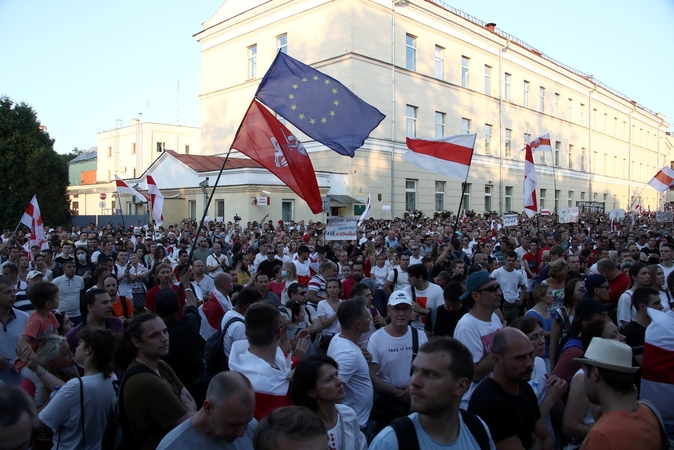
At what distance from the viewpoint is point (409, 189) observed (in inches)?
1353

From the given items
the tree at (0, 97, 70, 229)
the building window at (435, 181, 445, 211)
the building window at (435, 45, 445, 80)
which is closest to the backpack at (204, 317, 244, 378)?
the tree at (0, 97, 70, 229)

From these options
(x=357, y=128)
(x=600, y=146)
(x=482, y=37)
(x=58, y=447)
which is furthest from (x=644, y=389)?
(x=600, y=146)

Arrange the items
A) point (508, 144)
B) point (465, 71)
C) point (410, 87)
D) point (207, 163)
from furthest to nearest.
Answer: point (508, 144) < point (465, 71) < point (410, 87) < point (207, 163)

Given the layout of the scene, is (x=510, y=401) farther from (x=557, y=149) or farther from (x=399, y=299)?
(x=557, y=149)

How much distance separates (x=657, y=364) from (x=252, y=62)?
3532cm

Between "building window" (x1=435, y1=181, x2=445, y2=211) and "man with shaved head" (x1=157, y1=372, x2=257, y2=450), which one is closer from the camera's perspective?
"man with shaved head" (x1=157, y1=372, x2=257, y2=450)

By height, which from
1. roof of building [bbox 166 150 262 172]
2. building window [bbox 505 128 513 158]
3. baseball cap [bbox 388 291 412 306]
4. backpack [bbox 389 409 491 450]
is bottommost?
backpack [bbox 389 409 491 450]

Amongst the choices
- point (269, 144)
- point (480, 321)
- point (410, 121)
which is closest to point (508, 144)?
point (410, 121)

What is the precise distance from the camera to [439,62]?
36125 mm

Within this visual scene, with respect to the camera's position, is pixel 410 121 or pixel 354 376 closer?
pixel 354 376

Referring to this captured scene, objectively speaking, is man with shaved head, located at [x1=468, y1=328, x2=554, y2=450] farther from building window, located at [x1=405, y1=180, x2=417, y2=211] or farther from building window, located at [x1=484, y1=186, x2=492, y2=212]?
building window, located at [x1=484, y1=186, x2=492, y2=212]

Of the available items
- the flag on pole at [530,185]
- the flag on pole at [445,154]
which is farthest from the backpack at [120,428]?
the flag on pole at [530,185]

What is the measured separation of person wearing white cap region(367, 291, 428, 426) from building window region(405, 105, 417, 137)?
30255 mm

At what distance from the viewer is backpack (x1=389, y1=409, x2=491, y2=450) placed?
7.80 ft
